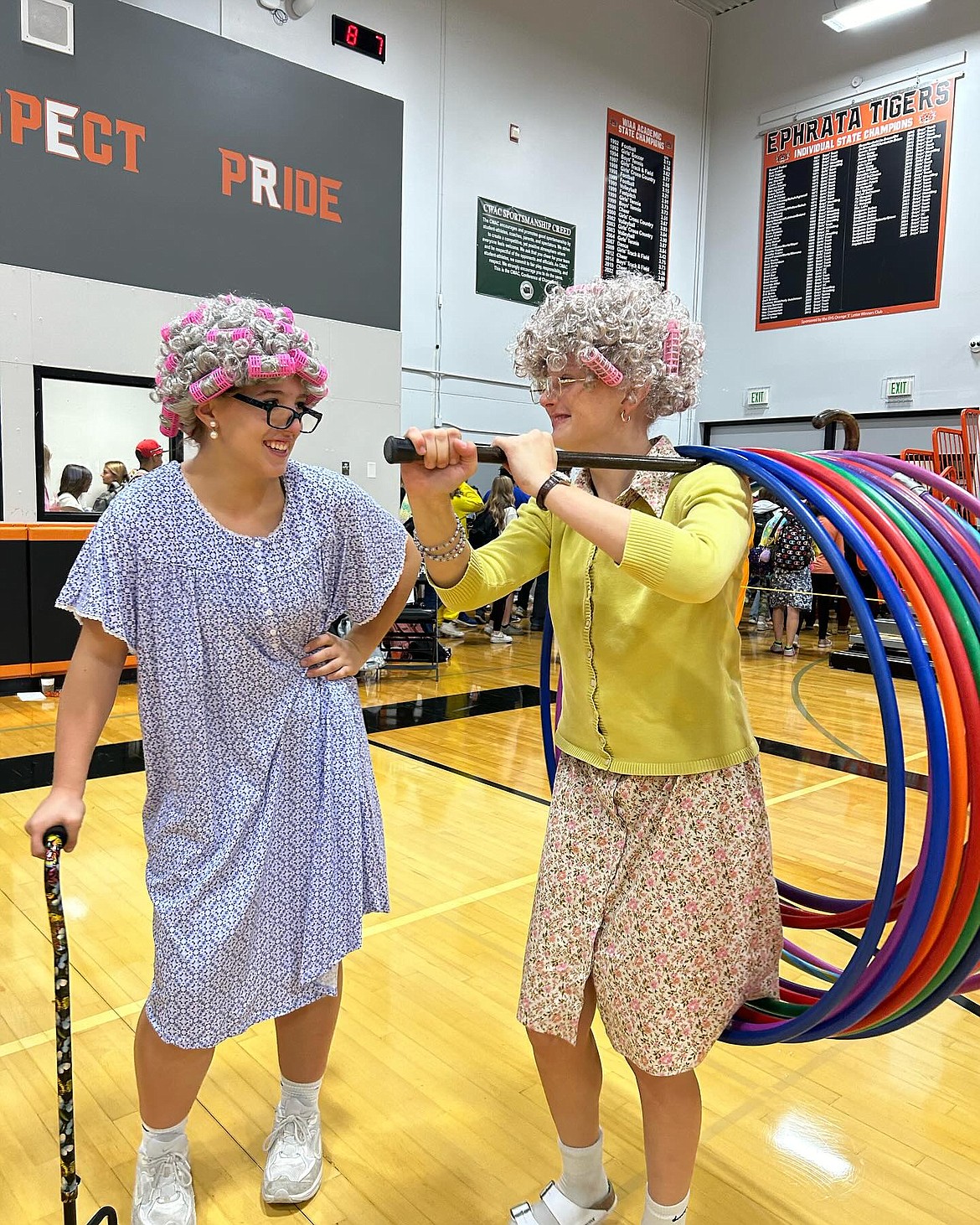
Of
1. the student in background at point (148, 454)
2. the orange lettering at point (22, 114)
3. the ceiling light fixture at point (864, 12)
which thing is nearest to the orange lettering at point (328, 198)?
the orange lettering at point (22, 114)

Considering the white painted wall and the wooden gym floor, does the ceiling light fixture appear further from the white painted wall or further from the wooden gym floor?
the wooden gym floor

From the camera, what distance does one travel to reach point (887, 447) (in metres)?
10.5

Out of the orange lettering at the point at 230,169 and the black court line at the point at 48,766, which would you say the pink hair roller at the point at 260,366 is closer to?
the black court line at the point at 48,766

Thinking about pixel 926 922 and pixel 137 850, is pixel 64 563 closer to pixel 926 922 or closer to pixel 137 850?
pixel 137 850

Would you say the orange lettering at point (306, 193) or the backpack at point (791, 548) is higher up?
the orange lettering at point (306, 193)

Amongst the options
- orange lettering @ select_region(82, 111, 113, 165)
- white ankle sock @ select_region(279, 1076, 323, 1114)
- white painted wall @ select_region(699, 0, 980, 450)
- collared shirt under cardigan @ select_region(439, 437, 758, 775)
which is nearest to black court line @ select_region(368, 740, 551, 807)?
white ankle sock @ select_region(279, 1076, 323, 1114)

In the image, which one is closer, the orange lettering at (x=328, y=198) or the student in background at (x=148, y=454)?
the student in background at (x=148, y=454)

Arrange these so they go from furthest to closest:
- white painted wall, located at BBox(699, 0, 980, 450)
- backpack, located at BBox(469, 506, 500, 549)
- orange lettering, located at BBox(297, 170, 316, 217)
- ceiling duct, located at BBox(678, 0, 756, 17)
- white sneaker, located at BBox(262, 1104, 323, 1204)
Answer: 1. ceiling duct, located at BBox(678, 0, 756, 17)
2. white painted wall, located at BBox(699, 0, 980, 450)
3. backpack, located at BBox(469, 506, 500, 549)
4. orange lettering, located at BBox(297, 170, 316, 217)
5. white sneaker, located at BBox(262, 1104, 323, 1204)

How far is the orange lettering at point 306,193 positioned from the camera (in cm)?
762

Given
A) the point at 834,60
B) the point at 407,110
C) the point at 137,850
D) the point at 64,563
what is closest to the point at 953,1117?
the point at 137,850

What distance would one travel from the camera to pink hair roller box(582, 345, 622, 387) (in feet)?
4.62

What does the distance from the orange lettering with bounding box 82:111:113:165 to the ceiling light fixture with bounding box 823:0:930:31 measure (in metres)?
7.14

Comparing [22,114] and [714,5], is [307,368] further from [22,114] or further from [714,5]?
[714,5]

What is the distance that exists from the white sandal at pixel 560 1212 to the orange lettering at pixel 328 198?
7.65m
